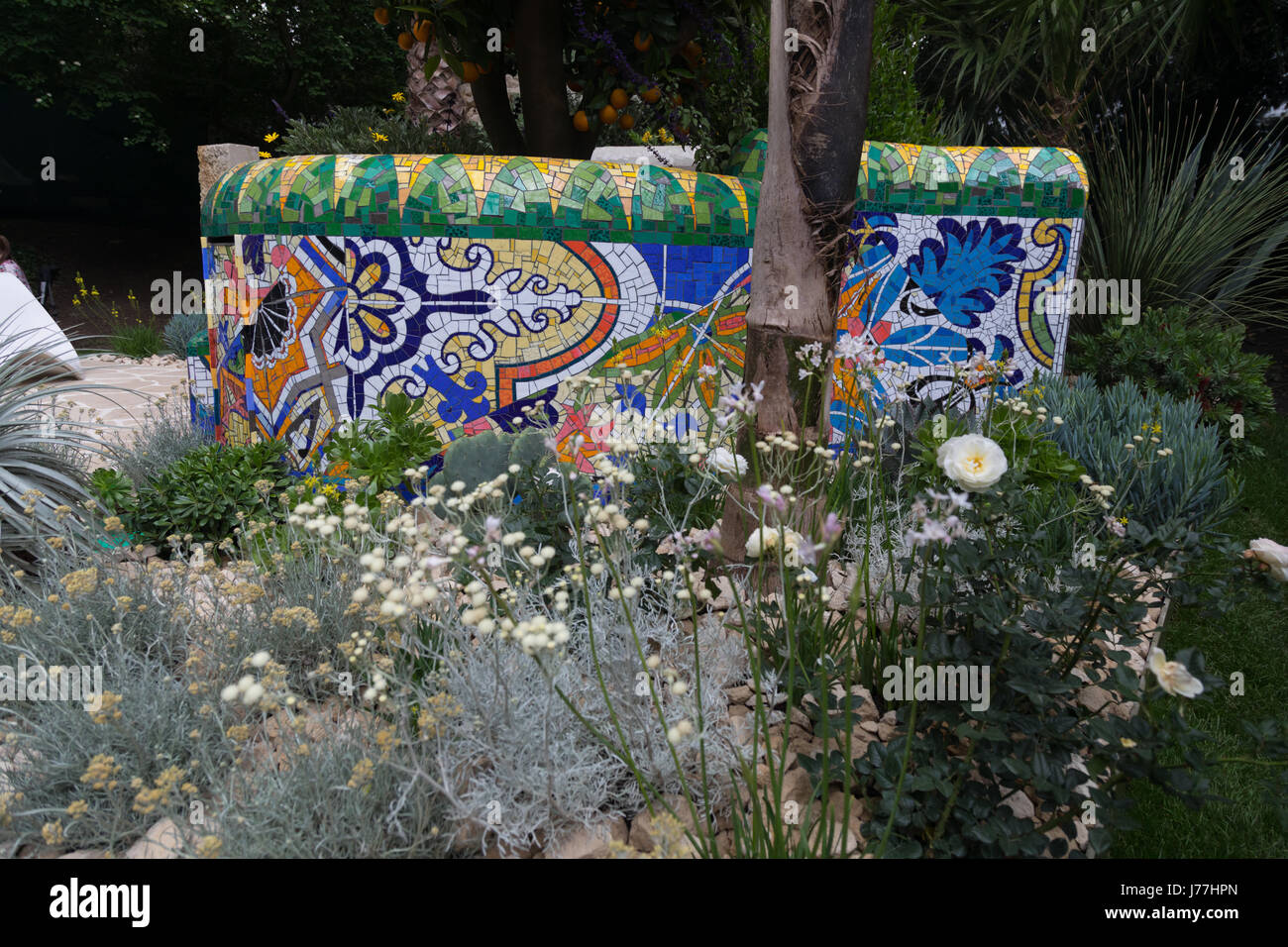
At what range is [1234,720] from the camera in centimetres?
270

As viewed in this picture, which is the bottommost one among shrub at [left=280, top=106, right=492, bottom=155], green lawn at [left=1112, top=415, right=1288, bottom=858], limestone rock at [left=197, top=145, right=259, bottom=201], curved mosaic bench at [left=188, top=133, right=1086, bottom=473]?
green lawn at [left=1112, top=415, right=1288, bottom=858]

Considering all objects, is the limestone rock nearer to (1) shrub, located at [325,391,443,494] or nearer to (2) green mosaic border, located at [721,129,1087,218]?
(1) shrub, located at [325,391,443,494]

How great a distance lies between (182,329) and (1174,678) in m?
10.4


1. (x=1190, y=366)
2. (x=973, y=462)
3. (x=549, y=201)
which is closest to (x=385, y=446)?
(x=549, y=201)

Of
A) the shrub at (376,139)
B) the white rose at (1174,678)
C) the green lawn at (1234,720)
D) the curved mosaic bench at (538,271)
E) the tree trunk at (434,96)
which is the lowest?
the green lawn at (1234,720)

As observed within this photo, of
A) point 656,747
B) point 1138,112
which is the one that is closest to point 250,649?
point 656,747

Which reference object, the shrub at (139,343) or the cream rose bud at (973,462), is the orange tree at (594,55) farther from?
the shrub at (139,343)

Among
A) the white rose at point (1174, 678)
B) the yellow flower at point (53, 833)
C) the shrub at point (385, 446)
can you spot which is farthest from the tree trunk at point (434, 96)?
the white rose at point (1174, 678)

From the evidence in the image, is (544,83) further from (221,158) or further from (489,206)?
(221,158)

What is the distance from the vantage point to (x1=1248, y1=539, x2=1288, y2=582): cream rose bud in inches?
70.1

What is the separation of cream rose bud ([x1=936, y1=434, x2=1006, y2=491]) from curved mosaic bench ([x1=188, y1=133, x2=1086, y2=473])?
77.8 inches

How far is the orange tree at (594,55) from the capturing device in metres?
4.65

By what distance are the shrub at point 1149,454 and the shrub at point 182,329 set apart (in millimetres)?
9035

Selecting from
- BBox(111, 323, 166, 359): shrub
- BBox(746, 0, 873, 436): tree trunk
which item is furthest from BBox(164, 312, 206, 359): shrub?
BBox(746, 0, 873, 436): tree trunk
